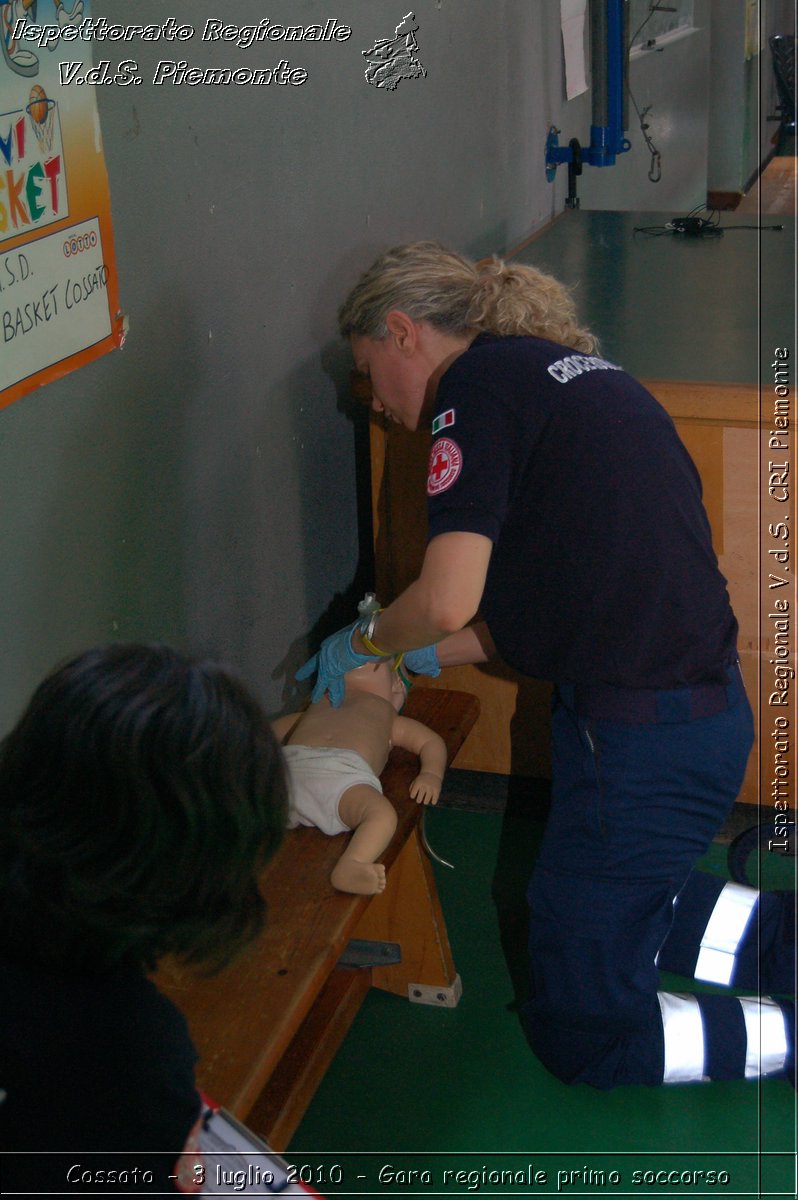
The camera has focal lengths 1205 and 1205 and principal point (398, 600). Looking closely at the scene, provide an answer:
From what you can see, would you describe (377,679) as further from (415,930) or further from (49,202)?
(49,202)

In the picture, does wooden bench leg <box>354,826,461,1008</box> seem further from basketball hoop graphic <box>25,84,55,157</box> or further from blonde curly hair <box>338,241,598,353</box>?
basketball hoop graphic <box>25,84,55,157</box>

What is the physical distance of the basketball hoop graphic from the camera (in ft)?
5.41

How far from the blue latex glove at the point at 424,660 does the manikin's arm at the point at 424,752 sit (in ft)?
0.36

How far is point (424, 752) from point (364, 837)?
40cm

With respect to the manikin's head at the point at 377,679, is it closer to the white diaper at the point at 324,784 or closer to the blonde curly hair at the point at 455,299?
the white diaper at the point at 324,784

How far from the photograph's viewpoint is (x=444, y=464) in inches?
75.0

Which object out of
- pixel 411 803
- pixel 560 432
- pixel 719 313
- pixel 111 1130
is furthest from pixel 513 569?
pixel 719 313

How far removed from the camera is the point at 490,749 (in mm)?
3094

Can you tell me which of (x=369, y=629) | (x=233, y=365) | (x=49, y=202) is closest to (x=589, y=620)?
(x=369, y=629)

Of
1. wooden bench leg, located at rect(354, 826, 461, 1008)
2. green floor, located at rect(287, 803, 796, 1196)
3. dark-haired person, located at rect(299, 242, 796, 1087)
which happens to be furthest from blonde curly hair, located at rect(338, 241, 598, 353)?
green floor, located at rect(287, 803, 796, 1196)

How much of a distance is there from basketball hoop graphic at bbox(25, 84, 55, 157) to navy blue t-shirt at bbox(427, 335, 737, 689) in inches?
27.3

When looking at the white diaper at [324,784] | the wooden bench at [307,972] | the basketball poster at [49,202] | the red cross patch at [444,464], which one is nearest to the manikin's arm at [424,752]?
the wooden bench at [307,972]

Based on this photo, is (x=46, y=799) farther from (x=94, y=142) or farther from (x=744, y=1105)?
(x=744, y=1105)

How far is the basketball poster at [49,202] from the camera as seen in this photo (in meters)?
1.61
